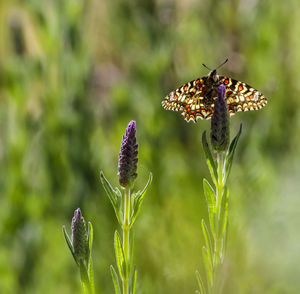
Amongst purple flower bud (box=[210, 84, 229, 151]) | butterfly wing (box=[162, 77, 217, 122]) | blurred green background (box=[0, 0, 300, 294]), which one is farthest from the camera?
blurred green background (box=[0, 0, 300, 294])

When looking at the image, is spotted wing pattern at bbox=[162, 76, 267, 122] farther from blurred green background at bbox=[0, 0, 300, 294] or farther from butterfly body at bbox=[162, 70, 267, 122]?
blurred green background at bbox=[0, 0, 300, 294]

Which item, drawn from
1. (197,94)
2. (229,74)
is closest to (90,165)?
(229,74)

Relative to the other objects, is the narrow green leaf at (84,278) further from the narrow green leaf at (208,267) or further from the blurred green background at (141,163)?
the blurred green background at (141,163)

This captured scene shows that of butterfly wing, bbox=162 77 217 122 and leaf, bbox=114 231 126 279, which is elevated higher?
butterfly wing, bbox=162 77 217 122

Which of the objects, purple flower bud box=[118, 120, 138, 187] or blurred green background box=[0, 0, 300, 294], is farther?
blurred green background box=[0, 0, 300, 294]

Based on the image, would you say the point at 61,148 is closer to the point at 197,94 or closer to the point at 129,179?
the point at 197,94

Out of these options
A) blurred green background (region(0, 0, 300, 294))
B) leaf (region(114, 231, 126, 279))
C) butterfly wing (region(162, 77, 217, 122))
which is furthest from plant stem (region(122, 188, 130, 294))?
blurred green background (region(0, 0, 300, 294))

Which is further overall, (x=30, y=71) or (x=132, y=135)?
(x=30, y=71)

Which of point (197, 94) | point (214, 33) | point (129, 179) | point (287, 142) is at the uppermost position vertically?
point (214, 33)
